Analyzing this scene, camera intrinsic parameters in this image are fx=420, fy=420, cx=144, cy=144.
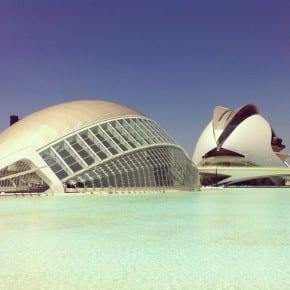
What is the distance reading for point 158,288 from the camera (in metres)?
6.23

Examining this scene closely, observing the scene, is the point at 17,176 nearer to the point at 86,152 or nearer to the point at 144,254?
the point at 86,152

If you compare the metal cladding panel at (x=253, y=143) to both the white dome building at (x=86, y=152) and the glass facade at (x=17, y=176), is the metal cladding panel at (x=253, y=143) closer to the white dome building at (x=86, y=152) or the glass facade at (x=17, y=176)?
the white dome building at (x=86, y=152)

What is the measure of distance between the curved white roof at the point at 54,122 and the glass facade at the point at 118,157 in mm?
862

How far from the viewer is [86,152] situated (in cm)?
3156

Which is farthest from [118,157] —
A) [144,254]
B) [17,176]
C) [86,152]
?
[144,254]

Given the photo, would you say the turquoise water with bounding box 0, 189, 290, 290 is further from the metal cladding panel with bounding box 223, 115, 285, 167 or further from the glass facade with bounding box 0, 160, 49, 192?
the metal cladding panel with bounding box 223, 115, 285, 167

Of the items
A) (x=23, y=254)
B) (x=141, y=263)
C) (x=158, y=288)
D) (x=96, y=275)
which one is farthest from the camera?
(x=23, y=254)

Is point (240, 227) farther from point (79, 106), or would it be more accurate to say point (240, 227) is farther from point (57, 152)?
point (79, 106)

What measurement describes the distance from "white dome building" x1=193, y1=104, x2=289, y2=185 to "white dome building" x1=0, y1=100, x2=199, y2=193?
3618cm

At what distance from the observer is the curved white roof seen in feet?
103

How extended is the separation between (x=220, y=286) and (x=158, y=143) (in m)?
30.4

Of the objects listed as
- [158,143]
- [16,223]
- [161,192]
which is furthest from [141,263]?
[158,143]

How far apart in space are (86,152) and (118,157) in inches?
99.3

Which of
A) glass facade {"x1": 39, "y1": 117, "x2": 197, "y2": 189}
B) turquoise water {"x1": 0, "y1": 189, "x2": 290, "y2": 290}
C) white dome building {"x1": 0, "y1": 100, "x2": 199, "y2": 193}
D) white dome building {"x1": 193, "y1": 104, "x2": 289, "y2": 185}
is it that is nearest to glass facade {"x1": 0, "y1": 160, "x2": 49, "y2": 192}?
white dome building {"x1": 0, "y1": 100, "x2": 199, "y2": 193}
